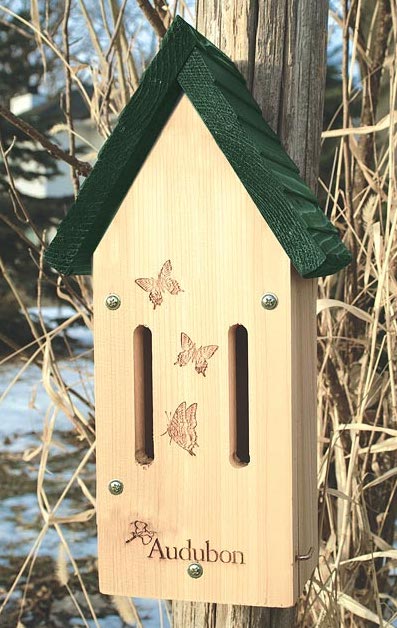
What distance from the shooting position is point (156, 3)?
1.97 meters

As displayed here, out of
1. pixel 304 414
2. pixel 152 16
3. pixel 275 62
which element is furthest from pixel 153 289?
pixel 152 16

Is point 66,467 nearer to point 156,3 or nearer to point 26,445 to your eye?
point 26,445

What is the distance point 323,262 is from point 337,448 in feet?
3.18

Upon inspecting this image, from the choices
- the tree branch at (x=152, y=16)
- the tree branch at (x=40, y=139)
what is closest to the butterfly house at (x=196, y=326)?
the tree branch at (x=40, y=139)

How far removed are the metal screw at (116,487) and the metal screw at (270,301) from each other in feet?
1.03

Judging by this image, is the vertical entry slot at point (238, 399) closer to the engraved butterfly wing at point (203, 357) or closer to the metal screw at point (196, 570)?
the engraved butterfly wing at point (203, 357)

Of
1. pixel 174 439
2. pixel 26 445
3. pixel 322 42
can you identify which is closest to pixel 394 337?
pixel 322 42

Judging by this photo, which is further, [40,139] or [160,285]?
[40,139]

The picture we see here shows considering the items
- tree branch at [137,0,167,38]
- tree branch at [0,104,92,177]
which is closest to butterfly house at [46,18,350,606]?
tree branch at [0,104,92,177]

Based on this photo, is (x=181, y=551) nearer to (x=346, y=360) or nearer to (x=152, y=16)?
(x=152, y=16)

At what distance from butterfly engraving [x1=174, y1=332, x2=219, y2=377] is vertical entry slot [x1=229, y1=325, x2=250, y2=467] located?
1.3 inches

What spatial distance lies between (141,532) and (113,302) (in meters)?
0.31

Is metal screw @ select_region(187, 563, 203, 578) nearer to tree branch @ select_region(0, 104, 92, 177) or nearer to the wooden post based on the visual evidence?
the wooden post

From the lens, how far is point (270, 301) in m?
1.22
